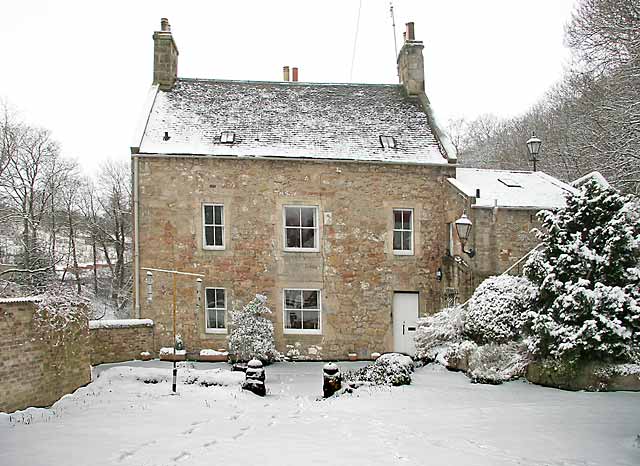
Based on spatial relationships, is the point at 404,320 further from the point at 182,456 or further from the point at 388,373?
the point at 182,456

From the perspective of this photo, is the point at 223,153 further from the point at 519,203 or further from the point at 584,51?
the point at 584,51

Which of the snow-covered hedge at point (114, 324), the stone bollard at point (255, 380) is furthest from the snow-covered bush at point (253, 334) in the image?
the stone bollard at point (255, 380)

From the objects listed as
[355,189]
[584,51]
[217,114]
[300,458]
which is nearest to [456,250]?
[355,189]

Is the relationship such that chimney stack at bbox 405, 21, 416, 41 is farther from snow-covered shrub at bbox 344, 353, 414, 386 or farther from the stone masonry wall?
snow-covered shrub at bbox 344, 353, 414, 386

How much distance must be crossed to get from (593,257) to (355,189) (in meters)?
8.28

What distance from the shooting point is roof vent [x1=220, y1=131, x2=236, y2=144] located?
709 inches

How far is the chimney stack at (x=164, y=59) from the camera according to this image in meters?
19.7

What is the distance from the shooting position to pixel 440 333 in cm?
1438

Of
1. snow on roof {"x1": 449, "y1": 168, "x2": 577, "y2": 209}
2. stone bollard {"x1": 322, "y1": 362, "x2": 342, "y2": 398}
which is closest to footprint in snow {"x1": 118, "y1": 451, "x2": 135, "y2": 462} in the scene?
stone bollard {"x1": 322, "y1": 362, "x2": 342, "y2": 398}

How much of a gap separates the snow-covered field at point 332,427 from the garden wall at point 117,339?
4.39m

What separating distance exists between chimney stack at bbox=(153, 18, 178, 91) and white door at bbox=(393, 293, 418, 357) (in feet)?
36.9

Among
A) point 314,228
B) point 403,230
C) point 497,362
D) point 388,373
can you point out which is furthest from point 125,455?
point 403,230

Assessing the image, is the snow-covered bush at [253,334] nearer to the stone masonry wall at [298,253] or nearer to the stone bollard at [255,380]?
the stone masonry wall at [298,253]


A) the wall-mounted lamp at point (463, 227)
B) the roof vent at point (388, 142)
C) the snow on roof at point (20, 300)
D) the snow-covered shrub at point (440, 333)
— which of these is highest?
the roof vent at point (388, 142)
